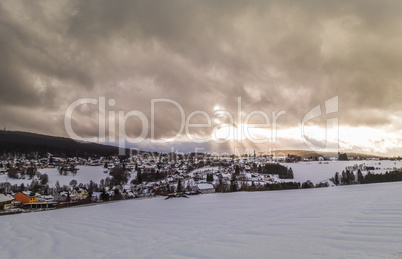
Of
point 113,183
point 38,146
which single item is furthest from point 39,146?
point 113,183

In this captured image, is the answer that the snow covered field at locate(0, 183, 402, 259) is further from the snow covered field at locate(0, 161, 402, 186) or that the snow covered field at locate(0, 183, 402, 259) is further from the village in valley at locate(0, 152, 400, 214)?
the snow covered field at locate(0, 161, 402, 186)

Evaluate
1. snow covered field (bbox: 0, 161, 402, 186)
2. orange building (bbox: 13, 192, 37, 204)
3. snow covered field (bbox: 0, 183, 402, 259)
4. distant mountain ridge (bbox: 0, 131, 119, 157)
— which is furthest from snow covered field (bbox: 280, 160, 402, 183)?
distant mountain ridge (bbox: 0, 131, 119, 157)

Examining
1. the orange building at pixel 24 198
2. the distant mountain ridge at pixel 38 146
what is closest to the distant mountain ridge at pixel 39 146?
the distant mountain ridge at pixel 38 146

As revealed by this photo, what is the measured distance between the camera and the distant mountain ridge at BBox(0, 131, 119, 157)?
112812mm

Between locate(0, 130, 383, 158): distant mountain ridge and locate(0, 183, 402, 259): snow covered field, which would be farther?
locate(0, 130, 383, 158): distant mountain ridge

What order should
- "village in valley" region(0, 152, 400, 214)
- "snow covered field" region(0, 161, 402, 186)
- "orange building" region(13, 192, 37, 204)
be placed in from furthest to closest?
"snow covered field" region(0, 161, 402, 186) < "orange building" region(13, 192, 37, 204) < "village in valley" region(0, 152, 400, 214)

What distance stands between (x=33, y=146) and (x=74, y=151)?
2253 centimetres

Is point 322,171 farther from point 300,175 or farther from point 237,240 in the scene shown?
point 237,240

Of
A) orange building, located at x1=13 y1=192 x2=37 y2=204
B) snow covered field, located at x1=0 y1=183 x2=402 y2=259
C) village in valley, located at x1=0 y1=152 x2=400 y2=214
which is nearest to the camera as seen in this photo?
snow covered field, located at x1=0 y1=183 x2=402 y2=259

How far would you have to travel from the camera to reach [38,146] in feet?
405

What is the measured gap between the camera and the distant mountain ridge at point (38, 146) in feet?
370

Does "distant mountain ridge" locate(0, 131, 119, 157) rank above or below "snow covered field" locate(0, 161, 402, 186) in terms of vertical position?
above

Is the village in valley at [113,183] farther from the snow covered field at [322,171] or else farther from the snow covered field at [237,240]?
the snow covered field at [237,240]

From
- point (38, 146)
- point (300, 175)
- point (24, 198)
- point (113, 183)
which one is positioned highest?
point (38, 146)
